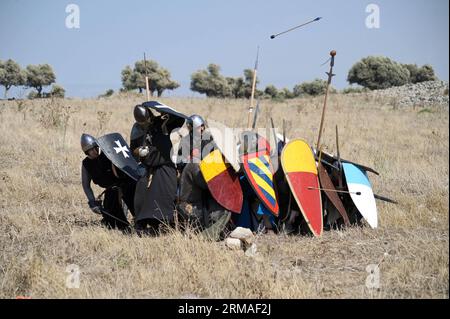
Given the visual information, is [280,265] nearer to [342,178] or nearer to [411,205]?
[342,178]

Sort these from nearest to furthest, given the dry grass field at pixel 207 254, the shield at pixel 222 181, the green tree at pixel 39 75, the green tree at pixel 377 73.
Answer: the dry grass field at pixel 207 254 < the shield at pixel 222 181 < the green tree at pixel 39 75 < the green tree at pixel 377 73

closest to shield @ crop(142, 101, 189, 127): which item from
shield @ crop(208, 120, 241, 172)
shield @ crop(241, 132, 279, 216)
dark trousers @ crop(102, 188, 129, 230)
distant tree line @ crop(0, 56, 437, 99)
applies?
shield @ crop(208, 120, 241, 172)

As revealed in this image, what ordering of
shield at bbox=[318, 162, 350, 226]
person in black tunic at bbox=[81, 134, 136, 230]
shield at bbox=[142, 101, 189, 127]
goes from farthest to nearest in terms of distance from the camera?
person in black tunic at bbox=[81, 134, 136, 230], shield at bbox=[318, 162, 350, 226], shield at bbox=[142, 101, 189, 127]

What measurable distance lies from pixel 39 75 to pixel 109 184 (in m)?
41.0

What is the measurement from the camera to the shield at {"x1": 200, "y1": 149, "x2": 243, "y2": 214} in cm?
498

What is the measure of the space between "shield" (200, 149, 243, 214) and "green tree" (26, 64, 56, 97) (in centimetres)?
4058

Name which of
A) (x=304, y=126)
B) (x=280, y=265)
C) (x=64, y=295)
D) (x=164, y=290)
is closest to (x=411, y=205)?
(x=280, y=265)

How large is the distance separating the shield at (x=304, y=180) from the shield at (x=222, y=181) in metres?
0.52

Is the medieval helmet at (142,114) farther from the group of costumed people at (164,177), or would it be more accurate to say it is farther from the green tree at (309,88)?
the green tree at (309,88)

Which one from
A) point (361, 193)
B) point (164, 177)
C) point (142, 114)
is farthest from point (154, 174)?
point (361, 193)

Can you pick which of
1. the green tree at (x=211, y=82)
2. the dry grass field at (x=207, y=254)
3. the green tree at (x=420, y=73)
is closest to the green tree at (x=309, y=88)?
the green tree at (x=211, y=82)

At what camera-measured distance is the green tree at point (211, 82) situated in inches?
1901

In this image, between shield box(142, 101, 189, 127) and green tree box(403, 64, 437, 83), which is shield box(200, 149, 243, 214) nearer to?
shield box(142, 101, 189, 127)
